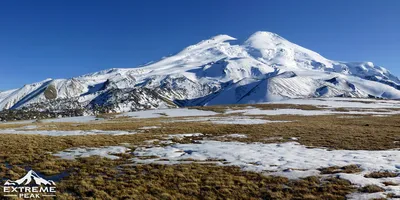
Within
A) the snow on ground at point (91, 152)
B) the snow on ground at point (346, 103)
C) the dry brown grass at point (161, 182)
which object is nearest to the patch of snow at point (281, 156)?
the snow on ground at point (91, 152)

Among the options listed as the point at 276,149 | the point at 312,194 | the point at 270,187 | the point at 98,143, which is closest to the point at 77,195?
the point at 270,187

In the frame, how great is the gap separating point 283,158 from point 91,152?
647 inches

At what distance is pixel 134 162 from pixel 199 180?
6576mm

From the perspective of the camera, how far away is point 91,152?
24109mm

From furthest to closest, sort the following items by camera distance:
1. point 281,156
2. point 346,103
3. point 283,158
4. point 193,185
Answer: point 346,103 < point 281,156 < point 283,158 < point 193,185

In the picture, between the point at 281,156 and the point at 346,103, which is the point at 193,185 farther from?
the point at 346,103

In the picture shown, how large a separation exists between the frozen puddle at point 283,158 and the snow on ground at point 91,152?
5.92 ft

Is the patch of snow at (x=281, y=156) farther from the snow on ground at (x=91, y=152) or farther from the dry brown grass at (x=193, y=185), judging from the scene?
the dry brown grass at (x=193, y=185)

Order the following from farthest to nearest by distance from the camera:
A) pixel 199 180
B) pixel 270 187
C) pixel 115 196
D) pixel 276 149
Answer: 1. pixel 276 149
2. pixel 199 180
3. pixel 270 187
4. pixel 115 196

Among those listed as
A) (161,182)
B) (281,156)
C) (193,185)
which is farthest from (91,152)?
(281,156)

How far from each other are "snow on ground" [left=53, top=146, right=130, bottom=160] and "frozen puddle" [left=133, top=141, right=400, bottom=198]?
1.80 metres

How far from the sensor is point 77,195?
14188mm

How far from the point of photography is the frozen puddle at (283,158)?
18.1 m

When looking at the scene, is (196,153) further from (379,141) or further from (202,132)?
(379,141)
